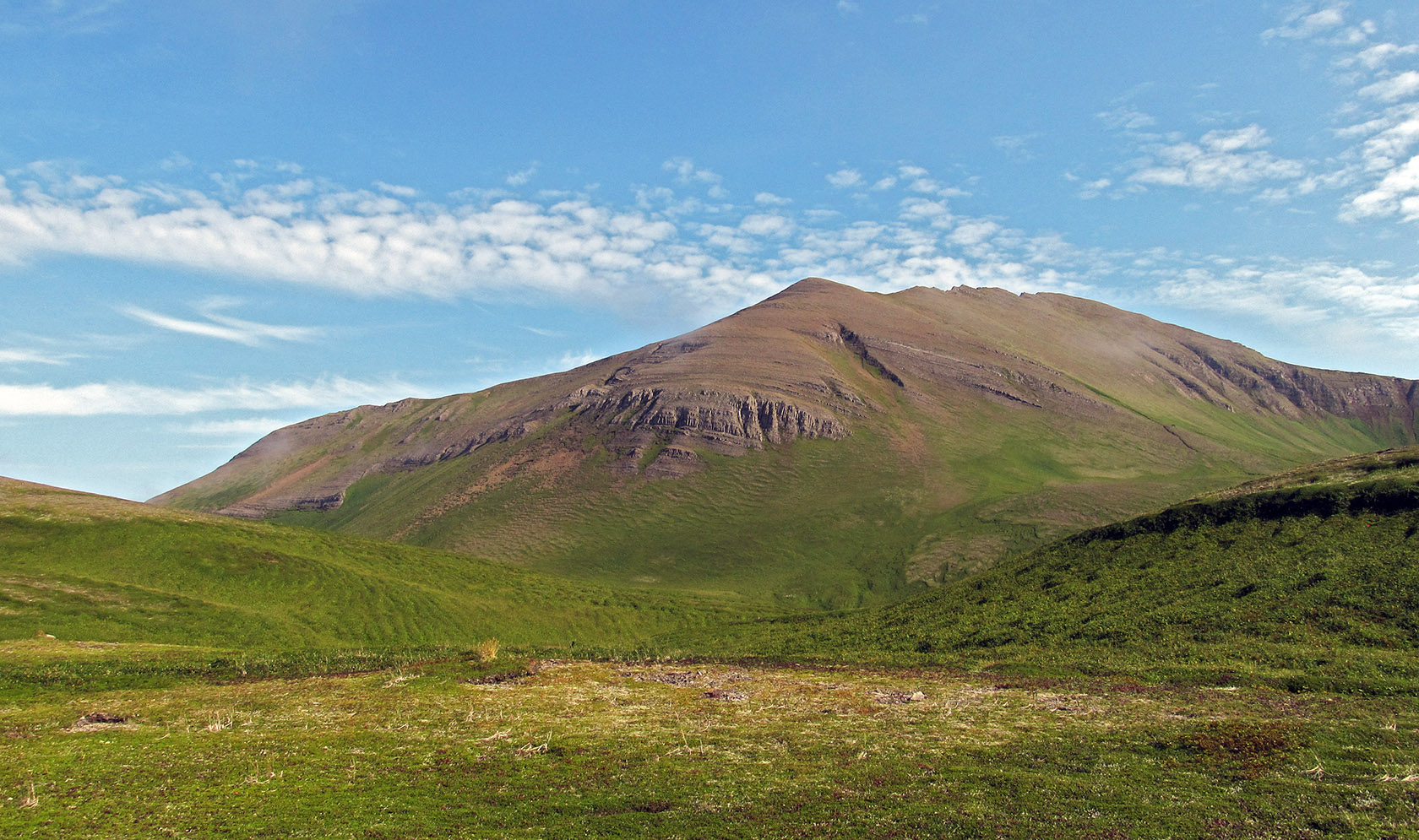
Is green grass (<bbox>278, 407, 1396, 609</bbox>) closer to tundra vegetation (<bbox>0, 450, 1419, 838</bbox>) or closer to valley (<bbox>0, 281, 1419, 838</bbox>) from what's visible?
valley (<bbox>0, 281, 1419, 838</bbox>)

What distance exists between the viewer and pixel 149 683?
42.4 meters

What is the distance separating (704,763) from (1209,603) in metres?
52.2

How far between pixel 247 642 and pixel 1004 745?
240ft

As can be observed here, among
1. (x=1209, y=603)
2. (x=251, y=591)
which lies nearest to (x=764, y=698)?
(x=1209, y=603)

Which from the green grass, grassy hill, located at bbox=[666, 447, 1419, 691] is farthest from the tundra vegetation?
the green grass

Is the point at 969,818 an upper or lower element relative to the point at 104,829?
lower

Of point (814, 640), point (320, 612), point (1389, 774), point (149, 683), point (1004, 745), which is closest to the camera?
point (1389, 774)

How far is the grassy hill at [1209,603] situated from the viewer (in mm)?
46188

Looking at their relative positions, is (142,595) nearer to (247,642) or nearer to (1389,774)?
(247,642)

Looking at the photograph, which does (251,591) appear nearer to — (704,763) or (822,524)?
(704,763)

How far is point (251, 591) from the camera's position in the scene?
8412 centimetres

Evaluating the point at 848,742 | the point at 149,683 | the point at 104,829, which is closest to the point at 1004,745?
the point at 848,742

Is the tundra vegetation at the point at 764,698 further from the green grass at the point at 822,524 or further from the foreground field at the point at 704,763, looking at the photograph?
the green grass at the point at 822,524

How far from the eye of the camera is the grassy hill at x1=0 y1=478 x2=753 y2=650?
230 ft
